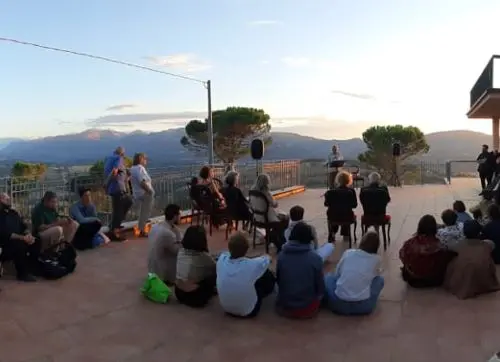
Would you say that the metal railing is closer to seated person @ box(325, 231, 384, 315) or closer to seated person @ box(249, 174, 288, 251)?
seated person @ box(249, 174, 288, 251)

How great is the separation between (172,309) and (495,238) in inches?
145

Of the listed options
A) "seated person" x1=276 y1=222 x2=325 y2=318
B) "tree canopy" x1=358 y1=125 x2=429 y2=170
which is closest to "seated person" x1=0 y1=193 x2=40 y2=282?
"seated person" x1=276 y1=222 x2=325 y2=318

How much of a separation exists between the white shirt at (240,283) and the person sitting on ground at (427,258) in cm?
167

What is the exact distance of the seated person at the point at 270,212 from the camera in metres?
7.27

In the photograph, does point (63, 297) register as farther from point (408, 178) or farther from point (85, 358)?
point (408, 178)

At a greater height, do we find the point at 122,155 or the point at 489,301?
the point at 122,155

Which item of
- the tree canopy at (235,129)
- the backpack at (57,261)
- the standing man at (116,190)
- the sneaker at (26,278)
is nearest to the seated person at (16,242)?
the sneaker at (26,278)

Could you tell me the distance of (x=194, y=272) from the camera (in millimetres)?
5113

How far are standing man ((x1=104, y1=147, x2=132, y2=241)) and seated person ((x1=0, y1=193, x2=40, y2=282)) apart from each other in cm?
235

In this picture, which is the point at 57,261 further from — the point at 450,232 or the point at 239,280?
the point at 450,232

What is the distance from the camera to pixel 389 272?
6230mm

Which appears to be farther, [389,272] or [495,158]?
[495,158]

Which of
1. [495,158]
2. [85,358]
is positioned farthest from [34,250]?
[495,158]

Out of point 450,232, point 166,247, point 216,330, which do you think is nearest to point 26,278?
point 166,247
